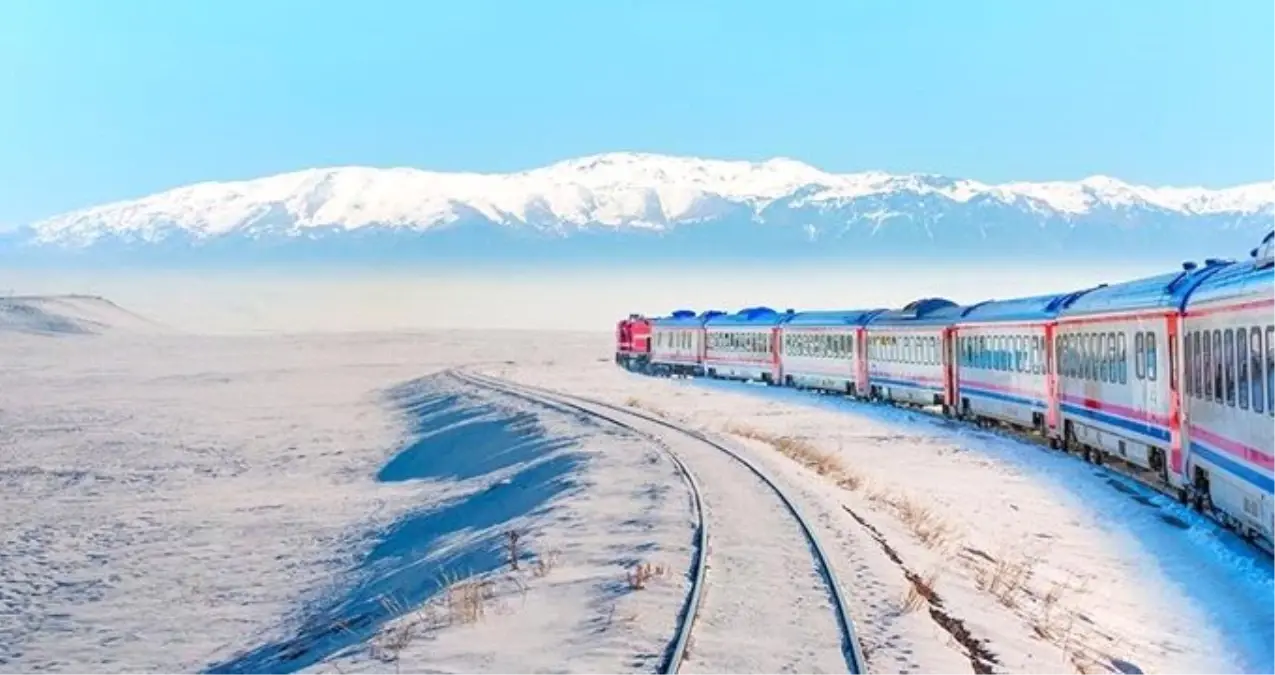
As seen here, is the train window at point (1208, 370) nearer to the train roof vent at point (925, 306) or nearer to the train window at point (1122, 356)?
the train window at point (1122, 356)

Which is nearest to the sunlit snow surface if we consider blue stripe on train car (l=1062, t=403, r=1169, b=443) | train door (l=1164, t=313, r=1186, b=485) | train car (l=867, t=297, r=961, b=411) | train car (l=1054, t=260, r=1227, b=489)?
train car (l=1054, t=260, r=1227, b=489)

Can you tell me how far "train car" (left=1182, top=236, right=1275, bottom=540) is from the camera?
1556 cm

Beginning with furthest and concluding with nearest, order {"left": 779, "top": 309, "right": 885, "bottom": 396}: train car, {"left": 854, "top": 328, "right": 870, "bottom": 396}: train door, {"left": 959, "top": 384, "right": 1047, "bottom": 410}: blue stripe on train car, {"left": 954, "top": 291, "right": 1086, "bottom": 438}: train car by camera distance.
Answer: {"left": 779, "top": 309, "right": 885, "bottom": 396}: train car, {"left": 854, "top": 328, "right": 870, "bottom": 396}: train door, {"left": 959, "top": 384, "right": 1047, "bottom": 410}: blue stripe on train car, {"left": 954, "top": 291, "right": 1086, "bottom": 438}: train car

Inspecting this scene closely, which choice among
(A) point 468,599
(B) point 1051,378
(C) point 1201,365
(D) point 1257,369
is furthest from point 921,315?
(A) point 468,599

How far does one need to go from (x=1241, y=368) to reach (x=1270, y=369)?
1.45m

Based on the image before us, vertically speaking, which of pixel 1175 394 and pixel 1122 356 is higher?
pixel 1122 356

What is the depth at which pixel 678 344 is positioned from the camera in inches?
3140

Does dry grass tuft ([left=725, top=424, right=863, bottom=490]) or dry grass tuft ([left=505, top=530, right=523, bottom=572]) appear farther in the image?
dry grass tuft ([left=725, top=424, right=863, bottom=490])

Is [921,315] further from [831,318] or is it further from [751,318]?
[751,318]

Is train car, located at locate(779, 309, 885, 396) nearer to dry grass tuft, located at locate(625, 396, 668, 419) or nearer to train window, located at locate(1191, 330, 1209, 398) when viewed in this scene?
dry grass tuft, located at locate(625, 396, 668, 419)

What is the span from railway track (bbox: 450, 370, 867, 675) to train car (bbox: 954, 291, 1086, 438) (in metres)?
10.3

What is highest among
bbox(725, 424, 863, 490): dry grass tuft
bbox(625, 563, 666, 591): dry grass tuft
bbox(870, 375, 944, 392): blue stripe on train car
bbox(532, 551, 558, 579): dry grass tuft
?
bbox(870, 375, 944, 392): blue stripe on train car

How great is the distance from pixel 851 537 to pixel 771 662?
273 inches

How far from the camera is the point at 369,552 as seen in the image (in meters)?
24.4
